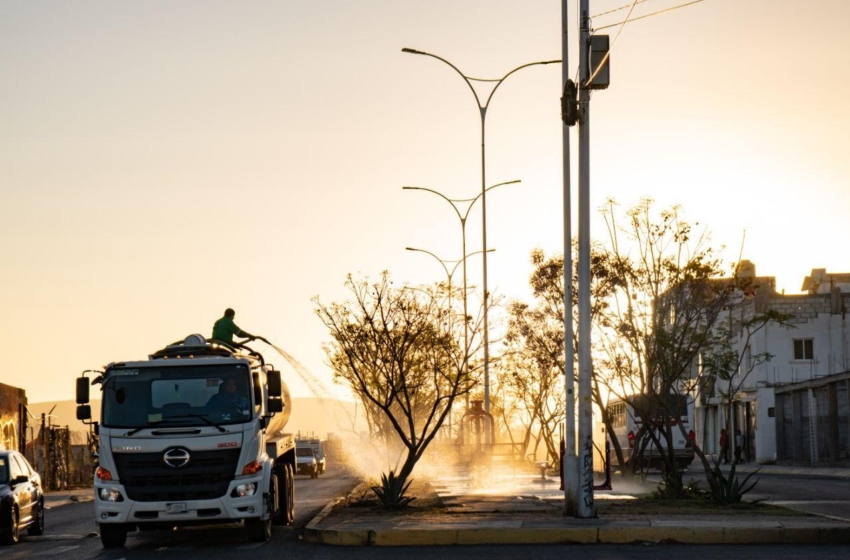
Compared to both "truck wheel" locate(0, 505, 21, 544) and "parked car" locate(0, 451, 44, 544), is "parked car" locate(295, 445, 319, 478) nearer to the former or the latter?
"parked car" locate(0, 451, 44, 544)

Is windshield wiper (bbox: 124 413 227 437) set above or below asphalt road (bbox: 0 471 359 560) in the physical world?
above

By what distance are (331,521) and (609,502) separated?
248 inches

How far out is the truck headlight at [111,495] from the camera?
18250mm

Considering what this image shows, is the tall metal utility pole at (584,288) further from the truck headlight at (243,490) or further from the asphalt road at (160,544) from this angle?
the truck headlight at (243,490)

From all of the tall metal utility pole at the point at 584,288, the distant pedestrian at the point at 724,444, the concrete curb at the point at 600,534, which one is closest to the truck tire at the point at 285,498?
the concrete curb at the point at 600,534

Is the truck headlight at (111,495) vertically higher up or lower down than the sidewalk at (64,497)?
higher up

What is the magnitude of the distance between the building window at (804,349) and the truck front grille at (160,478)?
212 feet

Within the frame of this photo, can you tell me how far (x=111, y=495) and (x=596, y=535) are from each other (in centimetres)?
666

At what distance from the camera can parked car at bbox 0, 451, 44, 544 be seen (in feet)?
68.4

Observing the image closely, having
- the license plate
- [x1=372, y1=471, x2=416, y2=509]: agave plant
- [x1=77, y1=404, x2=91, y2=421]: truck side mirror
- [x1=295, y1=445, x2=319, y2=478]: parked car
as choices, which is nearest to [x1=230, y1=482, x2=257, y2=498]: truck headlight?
the license plate

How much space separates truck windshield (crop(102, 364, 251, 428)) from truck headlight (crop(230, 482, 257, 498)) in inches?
35.6

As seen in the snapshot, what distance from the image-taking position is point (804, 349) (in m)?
78.1

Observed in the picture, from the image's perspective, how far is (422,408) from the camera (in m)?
67.3

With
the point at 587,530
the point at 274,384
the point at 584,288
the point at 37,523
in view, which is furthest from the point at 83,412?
the point at 584,288
